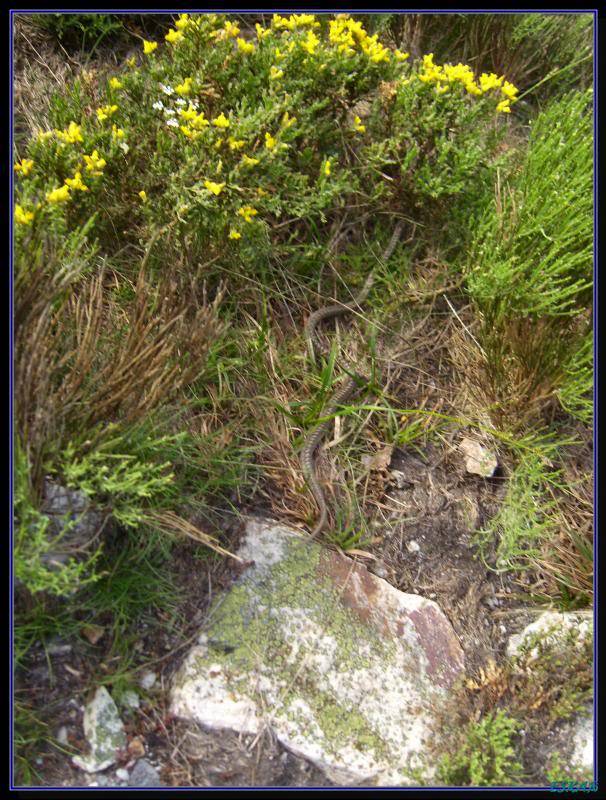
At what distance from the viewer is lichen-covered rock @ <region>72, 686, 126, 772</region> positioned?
7.34 ft

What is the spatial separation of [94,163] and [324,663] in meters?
2.14

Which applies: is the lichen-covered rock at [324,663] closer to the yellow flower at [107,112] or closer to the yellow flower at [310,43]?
the yellow flower at [107,112]

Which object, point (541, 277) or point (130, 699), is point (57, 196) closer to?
point (130, 699)

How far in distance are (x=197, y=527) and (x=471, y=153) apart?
205 cm

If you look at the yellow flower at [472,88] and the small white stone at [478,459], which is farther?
the small white stone at [478,459]

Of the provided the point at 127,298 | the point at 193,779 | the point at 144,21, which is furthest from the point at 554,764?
the point at 144,21

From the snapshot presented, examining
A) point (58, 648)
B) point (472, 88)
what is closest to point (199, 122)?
point (472, 88)

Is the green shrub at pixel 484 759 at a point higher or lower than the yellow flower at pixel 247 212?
lower

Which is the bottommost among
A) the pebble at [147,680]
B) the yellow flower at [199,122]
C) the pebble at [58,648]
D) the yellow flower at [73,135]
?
the pebble at [147,680]

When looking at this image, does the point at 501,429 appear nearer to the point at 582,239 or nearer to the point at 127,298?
the point at 582,239

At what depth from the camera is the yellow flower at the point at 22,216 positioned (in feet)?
7.39

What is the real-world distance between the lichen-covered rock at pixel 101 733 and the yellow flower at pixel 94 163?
1956 mm

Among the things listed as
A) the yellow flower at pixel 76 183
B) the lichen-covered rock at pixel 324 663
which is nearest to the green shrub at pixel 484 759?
the lichen-covered rock at pixel 324 663

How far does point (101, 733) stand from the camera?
2260 mm
